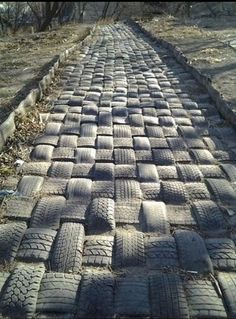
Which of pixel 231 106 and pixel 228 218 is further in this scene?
pixel 231 106

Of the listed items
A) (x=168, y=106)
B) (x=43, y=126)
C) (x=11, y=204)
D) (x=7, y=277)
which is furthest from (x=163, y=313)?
(x=168, y=106)

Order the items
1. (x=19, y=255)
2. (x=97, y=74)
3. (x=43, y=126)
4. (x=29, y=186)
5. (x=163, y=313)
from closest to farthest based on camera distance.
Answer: (x=163, y=313), (x=19, y=255), (x=29, y=186), (x=43, y=126), (x=97, y=74)

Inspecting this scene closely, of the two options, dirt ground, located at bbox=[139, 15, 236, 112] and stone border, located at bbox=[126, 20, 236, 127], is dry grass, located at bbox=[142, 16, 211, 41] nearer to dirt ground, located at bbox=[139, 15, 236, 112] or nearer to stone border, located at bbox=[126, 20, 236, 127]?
dirt ground, located at bbox=[139, 15, 236, 112]

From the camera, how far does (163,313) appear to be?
1961 millimetres

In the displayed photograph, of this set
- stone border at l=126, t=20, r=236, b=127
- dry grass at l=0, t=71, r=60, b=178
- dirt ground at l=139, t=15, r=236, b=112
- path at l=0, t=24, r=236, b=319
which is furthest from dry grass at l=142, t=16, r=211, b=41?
dry grass at l=0, t=71, r=60, b=178

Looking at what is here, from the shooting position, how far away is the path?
6.72 ft

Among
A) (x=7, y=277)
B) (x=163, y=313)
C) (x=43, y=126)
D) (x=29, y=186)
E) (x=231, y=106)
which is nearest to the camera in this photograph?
(x=163, y=313)

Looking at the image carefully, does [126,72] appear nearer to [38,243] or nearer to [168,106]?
[168,106]

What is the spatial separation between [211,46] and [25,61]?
3.61m

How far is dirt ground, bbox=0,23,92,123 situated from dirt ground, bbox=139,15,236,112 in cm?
222

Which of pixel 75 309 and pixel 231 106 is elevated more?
pixel 231 106

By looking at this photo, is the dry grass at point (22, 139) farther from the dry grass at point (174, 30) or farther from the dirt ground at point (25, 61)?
the dry grass at point (174, 30)

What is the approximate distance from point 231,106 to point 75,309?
3.31 meters

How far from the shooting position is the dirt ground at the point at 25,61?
17.0 feet
